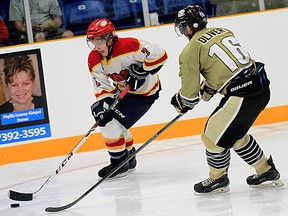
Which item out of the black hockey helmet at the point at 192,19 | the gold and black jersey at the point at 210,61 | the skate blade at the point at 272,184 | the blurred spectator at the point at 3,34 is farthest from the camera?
the blurred spectator at the point at 3,34

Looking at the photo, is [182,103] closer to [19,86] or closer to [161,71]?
[161,71]

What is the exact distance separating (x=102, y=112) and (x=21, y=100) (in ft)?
5.17

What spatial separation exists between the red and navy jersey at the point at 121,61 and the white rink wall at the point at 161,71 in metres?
1.34

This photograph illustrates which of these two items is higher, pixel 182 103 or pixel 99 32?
pixel 99 32

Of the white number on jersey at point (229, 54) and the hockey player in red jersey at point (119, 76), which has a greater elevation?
the white number on jersey at point (229, 54)

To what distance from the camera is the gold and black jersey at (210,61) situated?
3.52 metres

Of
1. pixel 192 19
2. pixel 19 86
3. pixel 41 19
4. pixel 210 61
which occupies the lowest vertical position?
pixel 19 86

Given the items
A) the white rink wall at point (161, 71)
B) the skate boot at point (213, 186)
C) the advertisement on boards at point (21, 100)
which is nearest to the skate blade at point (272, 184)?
→ the skate boot at point (213, 186)

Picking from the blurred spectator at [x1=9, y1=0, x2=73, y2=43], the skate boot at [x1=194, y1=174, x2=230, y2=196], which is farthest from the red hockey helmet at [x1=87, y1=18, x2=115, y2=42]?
the blurred spectator at [x1=9, y1=0, x2=73, y2=43]

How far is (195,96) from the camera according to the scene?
11.7 ft

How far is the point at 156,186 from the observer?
421cm

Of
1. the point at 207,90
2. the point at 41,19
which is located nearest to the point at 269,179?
the point at 207,90

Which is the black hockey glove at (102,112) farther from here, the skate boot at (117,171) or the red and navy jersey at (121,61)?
the skate boot at (117,171)

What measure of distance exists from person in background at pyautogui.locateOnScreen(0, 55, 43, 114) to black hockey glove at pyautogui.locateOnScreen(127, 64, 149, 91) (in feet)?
5.06
